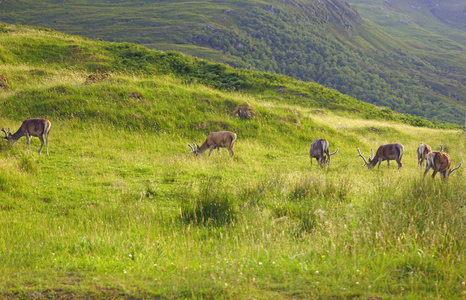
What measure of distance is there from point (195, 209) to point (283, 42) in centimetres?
15520

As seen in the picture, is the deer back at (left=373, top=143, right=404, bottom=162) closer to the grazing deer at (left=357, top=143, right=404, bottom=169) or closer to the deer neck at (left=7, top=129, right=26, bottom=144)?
the grazing deer at (left=357, top=143, right=404, bottom=169)

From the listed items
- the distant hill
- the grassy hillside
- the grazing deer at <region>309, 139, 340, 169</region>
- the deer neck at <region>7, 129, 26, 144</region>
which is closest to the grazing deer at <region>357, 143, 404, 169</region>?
the grassy hillside

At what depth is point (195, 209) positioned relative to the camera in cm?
909

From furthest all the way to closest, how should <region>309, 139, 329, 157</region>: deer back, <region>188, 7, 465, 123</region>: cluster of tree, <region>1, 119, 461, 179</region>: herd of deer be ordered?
<region>188, 7, 465, 123</region>: cluster of tree
<region>309, 139, 329, 157</region>: deer back
<region>1, 119, 461, 179</region>: herd of deer

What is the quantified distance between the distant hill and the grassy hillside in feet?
328

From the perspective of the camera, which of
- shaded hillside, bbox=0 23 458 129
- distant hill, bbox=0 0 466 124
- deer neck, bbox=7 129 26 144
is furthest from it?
distant hill, bbox=0 0 466 124

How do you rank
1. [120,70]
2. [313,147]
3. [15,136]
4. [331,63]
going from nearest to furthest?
[15,136] < [313,147] < [120,70] < [331,63]

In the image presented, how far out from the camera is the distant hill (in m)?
127

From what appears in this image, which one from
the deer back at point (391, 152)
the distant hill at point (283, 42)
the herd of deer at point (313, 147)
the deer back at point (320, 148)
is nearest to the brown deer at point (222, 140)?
the herd of deer at point (313, 147)

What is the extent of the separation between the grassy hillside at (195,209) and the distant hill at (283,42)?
100003mm

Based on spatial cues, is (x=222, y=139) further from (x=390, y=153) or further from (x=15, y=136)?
(x=15, y=136)

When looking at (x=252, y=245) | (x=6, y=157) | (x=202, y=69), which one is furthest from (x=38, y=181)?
(x=202, y=69)

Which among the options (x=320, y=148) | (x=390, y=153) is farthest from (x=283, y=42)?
(x=320, y=148)

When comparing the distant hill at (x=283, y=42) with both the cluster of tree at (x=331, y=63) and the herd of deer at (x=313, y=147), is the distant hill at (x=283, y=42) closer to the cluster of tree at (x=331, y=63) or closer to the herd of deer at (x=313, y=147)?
the cluster of tree at (x=331, y=63)
